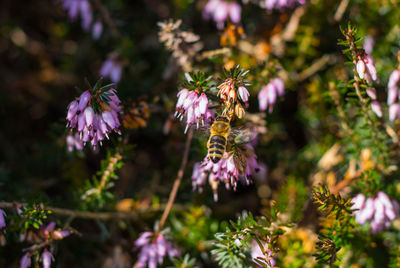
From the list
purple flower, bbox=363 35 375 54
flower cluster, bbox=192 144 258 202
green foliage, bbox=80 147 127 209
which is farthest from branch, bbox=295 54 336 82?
green foliage, bbox=80 147 127 209

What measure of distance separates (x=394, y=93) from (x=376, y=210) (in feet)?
3.12

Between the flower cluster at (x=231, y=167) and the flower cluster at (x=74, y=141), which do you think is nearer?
the flower cluster at (x=231, y=167)

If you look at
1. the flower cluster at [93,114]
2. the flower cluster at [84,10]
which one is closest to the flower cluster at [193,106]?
the flower cluster at [93,114]

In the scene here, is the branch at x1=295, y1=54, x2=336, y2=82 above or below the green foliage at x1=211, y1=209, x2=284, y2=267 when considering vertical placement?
above

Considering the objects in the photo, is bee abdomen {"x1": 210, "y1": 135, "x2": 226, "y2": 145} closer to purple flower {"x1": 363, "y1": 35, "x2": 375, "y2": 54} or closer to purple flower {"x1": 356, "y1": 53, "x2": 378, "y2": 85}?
purple flower {"x1": 356, "y1": 53, "x2": 378, "y2": 85}

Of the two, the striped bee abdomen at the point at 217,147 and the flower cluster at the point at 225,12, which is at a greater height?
the flower cluster at the point at 225,12

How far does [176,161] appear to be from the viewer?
3.89 meters

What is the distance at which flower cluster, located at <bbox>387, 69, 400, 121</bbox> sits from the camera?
285cm

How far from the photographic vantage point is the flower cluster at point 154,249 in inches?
126

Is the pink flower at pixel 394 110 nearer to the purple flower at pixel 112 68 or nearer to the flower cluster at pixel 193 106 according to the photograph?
the flower cluster at pixel 193 106

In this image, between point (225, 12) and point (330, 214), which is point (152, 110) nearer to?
point (225, 12)

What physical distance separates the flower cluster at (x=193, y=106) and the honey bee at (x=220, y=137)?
11 centimetres

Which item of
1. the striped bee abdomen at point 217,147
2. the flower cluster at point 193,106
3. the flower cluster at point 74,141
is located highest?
the flower cluster at point 74,141

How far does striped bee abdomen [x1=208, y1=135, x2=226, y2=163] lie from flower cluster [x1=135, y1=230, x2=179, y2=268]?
1117 mm
